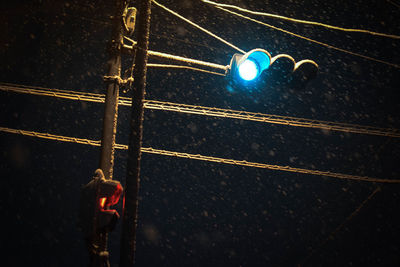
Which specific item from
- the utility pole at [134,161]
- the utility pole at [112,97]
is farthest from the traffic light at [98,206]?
the utility pole at [134,161]

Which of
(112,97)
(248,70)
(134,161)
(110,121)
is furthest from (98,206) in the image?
(248,70)

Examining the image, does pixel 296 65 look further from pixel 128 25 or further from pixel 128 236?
pixel 128 236

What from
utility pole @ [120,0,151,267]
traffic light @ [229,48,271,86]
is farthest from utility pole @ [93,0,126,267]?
traffic light @ [229,48,271,86]

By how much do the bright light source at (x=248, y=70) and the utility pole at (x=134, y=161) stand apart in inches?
57.2

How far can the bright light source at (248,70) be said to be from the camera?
12.2 feet

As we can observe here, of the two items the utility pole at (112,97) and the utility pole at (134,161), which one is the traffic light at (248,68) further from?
the utility pole at (112,97)

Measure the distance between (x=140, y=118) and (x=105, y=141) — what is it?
88 cm

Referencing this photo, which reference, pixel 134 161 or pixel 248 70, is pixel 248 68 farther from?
pixel 134 161

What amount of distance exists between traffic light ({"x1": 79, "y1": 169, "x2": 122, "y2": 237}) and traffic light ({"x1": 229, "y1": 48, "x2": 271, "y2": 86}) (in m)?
2.12

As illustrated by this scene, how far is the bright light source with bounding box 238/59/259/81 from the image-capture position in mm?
3715

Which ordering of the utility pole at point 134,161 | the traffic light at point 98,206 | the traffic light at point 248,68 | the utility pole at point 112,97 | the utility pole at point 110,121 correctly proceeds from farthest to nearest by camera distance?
1. the traffic light at point 248,68
2. the utility pole at point 112,97
3. the utility pole at point 110,121
4. the traffic light at point 98,206
5. the utility pole at point 134,161

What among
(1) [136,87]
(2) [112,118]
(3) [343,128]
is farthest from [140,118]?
(3) [343,128]

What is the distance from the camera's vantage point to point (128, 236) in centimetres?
258

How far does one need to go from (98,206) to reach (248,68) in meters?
2.59
